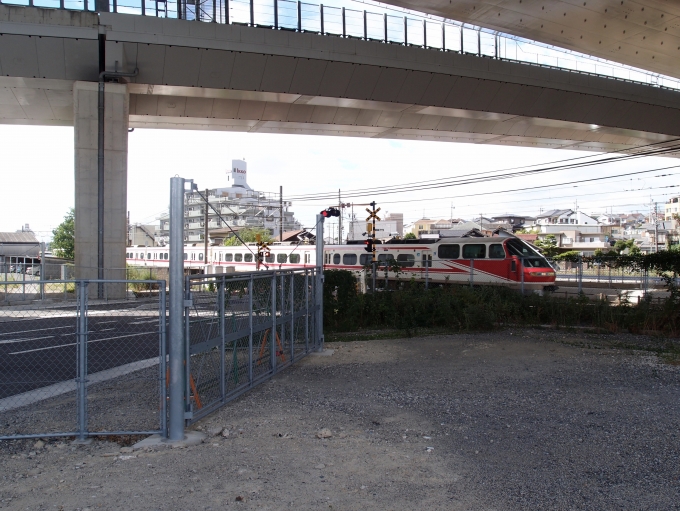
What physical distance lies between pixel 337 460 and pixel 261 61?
1860 cm

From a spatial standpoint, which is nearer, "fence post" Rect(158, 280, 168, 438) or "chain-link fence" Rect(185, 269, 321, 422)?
"fence post" Rect(158, 280, 168, 438)

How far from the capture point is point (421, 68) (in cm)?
2284

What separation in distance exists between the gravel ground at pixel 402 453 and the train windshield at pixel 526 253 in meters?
13.9

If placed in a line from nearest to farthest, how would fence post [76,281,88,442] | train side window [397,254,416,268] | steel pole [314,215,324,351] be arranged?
fence post [76,281,88,442], steel pole [314,215,324,351], train side window [397,254,416,268]

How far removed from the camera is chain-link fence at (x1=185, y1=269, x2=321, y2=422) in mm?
6680

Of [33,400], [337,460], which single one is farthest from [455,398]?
[33,400]

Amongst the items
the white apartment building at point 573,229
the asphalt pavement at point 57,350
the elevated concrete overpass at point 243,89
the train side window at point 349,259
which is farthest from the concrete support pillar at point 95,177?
the white apartment building at point 573,229

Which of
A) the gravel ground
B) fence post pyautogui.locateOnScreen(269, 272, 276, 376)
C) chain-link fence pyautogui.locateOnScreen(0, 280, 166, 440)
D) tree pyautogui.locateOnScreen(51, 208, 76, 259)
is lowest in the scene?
the gravel ground

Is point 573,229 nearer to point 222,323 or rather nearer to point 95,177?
point 95,177

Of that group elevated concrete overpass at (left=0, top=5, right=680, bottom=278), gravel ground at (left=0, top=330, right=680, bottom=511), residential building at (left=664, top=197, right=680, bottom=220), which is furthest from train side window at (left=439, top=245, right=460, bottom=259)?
residential building at (left=664, top=197, right=680, bottom=220)

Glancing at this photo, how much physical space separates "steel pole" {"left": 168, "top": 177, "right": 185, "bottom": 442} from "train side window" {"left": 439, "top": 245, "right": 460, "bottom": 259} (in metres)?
20.2

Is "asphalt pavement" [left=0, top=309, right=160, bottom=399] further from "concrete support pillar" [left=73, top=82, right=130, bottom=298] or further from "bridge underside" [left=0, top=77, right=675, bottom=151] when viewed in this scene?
"bridge underside" [left=0, top=77, right=675, bottom=151]

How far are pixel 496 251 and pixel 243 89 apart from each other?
1205 cm

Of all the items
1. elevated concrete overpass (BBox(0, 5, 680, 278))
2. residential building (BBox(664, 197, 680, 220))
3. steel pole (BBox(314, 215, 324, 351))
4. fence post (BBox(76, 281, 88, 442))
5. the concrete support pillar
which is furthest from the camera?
residential building (BBox(664, 197, 680, 220))
